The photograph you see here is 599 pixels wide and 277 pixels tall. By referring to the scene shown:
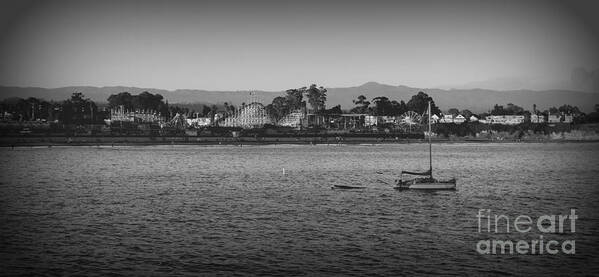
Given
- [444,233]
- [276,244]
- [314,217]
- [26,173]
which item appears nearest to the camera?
[276,244]

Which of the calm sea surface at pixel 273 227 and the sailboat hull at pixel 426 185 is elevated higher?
the sailboat hull at pixel 426 185

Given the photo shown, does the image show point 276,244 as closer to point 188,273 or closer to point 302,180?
point 188,273

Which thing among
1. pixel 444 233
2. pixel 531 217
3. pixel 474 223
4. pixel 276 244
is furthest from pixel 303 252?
pixel 531 217

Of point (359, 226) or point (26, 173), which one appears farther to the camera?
point (26, 173)

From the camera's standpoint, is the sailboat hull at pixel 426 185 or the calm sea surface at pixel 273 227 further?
the sailboat hull at pixel 426 185

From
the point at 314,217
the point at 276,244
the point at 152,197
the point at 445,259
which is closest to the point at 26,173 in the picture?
the point at 152,197

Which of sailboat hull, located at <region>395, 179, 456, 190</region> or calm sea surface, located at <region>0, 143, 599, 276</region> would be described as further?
sailboat hull, located at <region>395, 179, 456, 190</region>

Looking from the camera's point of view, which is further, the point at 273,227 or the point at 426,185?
the point at 426,185

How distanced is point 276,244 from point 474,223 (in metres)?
18.0

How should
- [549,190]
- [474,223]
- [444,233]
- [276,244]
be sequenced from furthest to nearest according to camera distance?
1. [549,190]
2. [474,223]
3. [444,233]
4. [276,244]

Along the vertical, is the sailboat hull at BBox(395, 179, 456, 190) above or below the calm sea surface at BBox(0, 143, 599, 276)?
above

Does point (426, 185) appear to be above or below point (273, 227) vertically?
above

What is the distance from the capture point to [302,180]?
312ft

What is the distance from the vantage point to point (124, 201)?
6800cm
